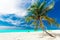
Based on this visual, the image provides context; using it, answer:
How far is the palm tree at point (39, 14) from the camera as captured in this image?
2.84 meters

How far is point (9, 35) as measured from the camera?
284 cm

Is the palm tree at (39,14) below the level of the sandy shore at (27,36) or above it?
above

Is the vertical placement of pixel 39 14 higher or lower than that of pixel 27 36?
higher

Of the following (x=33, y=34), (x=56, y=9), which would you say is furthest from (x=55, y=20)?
(x=33, y=34)

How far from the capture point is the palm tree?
9.32 feet

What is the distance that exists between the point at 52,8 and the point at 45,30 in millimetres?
295

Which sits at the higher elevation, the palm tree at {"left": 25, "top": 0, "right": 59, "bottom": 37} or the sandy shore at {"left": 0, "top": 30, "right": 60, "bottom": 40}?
the palm tree at {"left": 25, "top": 0, "right": 59, "bottom": 37}

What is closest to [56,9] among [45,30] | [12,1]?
[45,30]

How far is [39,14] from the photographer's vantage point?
112 inches

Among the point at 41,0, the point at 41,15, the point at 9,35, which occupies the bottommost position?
the point at 9,35

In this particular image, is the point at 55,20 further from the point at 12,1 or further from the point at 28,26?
the point at 12,1

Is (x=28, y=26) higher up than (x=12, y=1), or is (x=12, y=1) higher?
(x=12, y=1)

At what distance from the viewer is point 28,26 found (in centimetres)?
287

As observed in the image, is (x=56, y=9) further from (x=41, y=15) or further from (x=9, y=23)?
(x=9, y=23)
